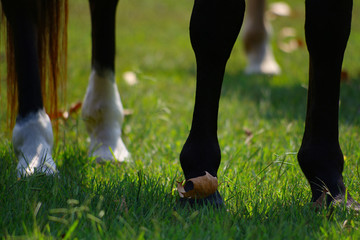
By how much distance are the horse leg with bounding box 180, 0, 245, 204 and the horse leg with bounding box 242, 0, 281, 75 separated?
125 inches

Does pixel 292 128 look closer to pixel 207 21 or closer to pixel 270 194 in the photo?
pixel 270 194

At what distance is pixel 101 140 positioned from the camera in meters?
2.58

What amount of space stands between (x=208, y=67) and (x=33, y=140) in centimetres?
76

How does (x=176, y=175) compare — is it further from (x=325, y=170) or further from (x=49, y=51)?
(x=49, y=51)

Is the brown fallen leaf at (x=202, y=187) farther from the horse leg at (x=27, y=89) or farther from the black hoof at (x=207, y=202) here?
the horse leg at (x=27, y=89)

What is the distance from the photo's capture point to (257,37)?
4949mm

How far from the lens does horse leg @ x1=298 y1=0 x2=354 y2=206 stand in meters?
1.69

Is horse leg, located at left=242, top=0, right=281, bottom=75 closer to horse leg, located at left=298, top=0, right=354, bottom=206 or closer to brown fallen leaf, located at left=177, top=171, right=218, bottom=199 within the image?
horse leg, located at left=298, top=0, right=354, bottom=206

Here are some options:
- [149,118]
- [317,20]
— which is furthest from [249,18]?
[317,20]

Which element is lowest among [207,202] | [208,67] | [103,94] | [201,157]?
[207,202]

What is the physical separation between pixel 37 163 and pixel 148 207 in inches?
21.0

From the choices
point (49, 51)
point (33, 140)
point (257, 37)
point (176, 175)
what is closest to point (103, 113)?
point (49, 51)

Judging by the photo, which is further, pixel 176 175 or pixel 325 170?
pixel 176 175

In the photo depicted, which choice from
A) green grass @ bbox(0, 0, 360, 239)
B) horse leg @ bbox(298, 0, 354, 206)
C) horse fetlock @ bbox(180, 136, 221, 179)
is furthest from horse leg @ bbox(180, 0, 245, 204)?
horse leg @ bbox(298, 0, 354, 206)
